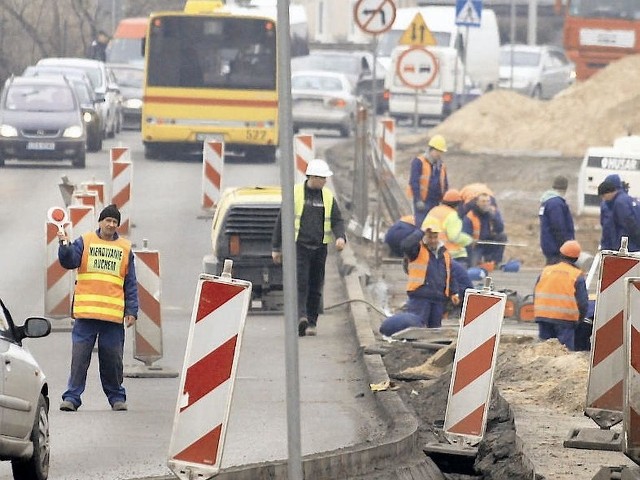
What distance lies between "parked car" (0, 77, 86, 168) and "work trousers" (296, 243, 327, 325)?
1608 centimetres

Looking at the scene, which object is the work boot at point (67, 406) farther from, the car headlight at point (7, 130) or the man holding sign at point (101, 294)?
the car headlight at point (7, 130)

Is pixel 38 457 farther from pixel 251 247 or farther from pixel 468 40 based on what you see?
pixel 468 40

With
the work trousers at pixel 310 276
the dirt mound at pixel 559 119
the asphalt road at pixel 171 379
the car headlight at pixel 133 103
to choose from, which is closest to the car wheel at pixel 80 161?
the asphalt road at pixel 171 379

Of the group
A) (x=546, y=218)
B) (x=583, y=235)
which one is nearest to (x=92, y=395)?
(x=546, y=218)

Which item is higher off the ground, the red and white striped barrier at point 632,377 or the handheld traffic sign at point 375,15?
the handheld traffic sign at point 375,15

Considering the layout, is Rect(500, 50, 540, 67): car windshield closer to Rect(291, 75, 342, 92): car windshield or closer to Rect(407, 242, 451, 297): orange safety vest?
Rect(291, 75, 342, 92): car windshield

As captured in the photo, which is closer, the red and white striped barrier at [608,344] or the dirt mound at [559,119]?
the red and white striped barrier at [608,344]

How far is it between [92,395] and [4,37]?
42.0m

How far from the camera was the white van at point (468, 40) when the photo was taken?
51.4 meters

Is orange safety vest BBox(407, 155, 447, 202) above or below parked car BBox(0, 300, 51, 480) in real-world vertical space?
below

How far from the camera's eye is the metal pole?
840 centimetres

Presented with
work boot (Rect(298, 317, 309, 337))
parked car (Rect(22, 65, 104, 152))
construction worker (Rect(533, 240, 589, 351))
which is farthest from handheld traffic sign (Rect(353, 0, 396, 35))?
parked car (Rect(22, 65, 104, 152))

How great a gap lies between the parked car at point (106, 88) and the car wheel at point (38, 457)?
2932 centimetres

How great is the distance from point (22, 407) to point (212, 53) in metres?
26.2
